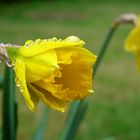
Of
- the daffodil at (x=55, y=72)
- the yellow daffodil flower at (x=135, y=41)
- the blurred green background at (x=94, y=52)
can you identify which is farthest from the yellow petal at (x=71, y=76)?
the blurred green background at (x=94, y=52)

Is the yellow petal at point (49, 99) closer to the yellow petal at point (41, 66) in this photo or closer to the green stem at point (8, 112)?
the yellow petal at point (41, 66)

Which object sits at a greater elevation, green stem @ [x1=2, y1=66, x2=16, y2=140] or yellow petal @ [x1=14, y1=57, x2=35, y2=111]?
yellow petal @ [x1=14, y1=57, x2=35, y2=111]

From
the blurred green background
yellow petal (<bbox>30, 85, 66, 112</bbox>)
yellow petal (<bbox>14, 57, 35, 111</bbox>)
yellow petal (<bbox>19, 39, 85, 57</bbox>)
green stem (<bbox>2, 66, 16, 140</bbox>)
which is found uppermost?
yellow petal (<bbox>19, 39, 85, 57</bbox>)

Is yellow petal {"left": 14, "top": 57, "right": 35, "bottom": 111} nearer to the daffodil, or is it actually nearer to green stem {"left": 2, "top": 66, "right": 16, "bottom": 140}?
the daffodil

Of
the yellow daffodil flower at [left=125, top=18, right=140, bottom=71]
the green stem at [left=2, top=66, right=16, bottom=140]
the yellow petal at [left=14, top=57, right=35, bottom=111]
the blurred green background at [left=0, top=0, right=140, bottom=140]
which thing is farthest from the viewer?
the blurred green background at [left=0, top=0, right=140, bottom=140]

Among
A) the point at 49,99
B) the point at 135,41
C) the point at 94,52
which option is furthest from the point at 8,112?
the point at 94,52

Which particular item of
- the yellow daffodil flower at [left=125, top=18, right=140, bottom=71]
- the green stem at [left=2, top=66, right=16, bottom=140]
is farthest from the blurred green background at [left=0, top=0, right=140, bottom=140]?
the green stem at [left=2, top=66, right=16, bottom=140]

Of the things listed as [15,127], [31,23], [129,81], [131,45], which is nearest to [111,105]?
[129,81]

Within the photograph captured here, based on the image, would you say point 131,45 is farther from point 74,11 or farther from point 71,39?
point 74,11
